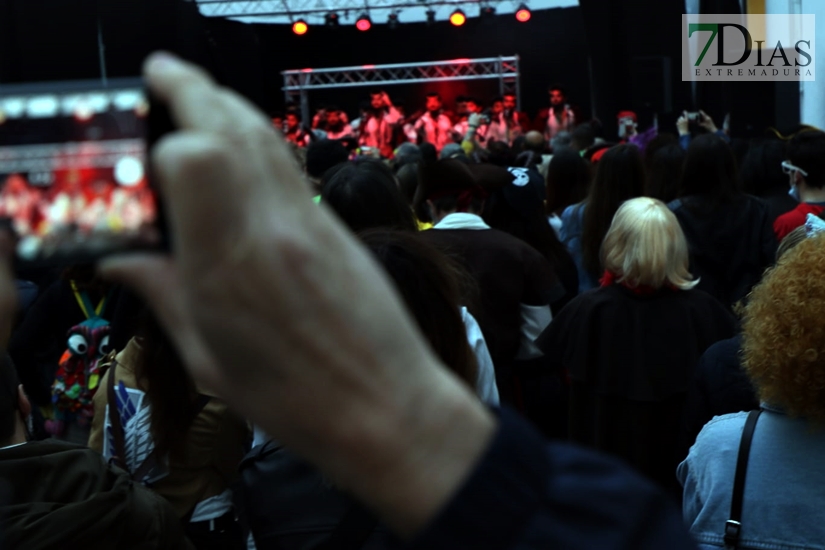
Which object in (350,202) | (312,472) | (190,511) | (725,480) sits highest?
(350,202)

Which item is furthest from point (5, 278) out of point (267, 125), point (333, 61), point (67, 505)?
point (333, 61)

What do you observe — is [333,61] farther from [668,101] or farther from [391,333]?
[391,333]


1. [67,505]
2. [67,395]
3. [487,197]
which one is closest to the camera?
[67,505]

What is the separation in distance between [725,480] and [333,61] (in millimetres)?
23831

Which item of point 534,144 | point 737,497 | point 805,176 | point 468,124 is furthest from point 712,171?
point 468,124

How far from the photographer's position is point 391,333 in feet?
1.78

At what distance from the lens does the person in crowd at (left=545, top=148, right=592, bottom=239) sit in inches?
215

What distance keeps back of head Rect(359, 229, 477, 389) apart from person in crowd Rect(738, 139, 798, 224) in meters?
3.35

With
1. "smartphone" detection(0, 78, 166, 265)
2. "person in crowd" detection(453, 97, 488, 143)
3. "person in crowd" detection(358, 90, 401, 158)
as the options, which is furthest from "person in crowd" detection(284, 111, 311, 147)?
"smartphone" detection(0, 78, 166, 265)

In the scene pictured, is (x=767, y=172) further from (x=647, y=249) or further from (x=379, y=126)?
(x=379, y=126)

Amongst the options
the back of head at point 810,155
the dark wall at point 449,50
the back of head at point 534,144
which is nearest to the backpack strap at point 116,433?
the back of head at point 810,155

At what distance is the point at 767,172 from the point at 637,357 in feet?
6.83

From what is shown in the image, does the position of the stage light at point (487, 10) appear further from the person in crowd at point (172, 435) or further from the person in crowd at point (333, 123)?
the person in crowd at point (172, 435)

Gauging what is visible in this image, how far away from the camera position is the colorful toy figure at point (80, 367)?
324 cm
